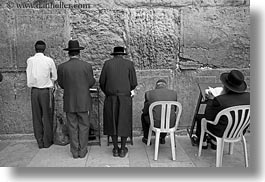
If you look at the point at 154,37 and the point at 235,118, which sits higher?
the point at 154,37

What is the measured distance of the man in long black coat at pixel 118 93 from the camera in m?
3.88

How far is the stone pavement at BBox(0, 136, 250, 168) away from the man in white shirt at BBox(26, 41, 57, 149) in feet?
0.95

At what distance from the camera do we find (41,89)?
4246 millimetres

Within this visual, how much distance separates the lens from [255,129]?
2.08 meters

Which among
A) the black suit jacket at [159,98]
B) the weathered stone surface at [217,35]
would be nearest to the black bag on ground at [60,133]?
the black suit jacket at [159,98]

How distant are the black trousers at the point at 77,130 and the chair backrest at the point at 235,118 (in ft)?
6.21

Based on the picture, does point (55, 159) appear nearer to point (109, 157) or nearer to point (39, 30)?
point (109, 157)

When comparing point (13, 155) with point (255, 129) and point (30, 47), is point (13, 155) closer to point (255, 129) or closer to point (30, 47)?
point (30, 47)

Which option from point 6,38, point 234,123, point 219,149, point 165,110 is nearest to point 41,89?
point 6,38

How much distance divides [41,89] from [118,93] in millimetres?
1316

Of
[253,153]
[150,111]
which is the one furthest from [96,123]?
[253,153]

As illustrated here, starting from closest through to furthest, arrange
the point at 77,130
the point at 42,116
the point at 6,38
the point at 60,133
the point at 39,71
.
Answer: the point at 77,130
the point at 39,71
the point at 42,116
the point at 60,133
the point at 6,38

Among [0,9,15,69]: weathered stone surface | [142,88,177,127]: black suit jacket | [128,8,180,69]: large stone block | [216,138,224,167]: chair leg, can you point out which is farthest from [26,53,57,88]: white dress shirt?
[216,138,224,167]: chair leg

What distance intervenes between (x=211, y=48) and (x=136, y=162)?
2.62 meters
